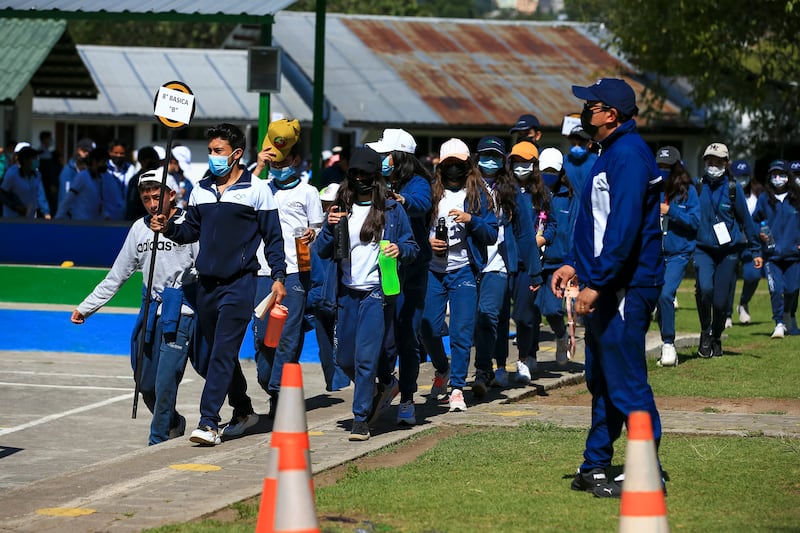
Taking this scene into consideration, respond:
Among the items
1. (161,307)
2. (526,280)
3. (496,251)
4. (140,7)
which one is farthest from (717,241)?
(140,7)

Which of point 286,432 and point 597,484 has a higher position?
point 286,432

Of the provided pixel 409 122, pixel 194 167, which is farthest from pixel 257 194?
pixel 194 167

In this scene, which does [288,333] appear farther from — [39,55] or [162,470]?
[39,55]

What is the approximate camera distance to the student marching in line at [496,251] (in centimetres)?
1138

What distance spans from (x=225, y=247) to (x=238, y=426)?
133 cm

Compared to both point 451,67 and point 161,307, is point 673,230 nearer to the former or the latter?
point 161,307

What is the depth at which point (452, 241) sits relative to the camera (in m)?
11.0

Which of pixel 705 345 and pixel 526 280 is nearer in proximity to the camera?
pixel 526 280

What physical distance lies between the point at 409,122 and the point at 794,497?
96.7 ft

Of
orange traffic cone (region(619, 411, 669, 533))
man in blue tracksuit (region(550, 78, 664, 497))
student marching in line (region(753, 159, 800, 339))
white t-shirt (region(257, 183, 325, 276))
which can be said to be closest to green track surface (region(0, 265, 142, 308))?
white t-shirt (region(257, 183, 325, 276))

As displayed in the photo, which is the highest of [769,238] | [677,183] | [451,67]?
[451,67]

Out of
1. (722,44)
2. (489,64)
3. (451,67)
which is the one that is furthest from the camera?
(489,64)

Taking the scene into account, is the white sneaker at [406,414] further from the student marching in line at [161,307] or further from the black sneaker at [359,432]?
the student marching in line at [161,307]

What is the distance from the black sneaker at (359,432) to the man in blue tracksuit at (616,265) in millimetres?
2158
